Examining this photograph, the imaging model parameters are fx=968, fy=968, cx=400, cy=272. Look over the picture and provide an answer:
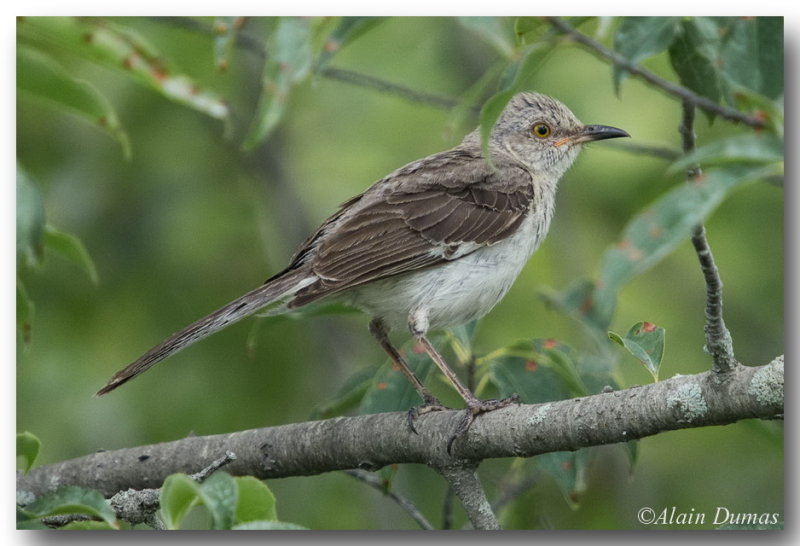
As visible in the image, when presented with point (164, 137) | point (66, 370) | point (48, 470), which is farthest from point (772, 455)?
point (164, 137)

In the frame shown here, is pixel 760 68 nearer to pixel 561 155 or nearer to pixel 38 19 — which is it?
pixel 561 155

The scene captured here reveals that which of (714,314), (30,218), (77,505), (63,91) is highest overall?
(63,91)

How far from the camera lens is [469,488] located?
293cm

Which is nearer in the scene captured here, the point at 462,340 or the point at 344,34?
the point at 344,34

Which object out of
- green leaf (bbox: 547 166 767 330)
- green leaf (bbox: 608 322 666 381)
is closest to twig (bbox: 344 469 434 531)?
green leaf (bbox: 608 322 666 381)

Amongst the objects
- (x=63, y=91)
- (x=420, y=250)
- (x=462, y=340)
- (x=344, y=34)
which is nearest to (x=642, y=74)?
(x=344, y=34)

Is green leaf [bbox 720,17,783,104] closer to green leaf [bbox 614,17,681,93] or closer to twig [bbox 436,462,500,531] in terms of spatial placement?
green leaf [bbox 614,17,681,93]

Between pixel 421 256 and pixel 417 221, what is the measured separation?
186mm

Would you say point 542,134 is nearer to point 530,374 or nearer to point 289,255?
point 530,374

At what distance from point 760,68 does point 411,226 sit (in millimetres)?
1252

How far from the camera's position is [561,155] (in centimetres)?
392

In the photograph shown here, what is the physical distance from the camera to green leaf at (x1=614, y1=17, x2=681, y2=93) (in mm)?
2787

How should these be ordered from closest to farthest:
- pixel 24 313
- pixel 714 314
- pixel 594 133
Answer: pixel 714 314 → pixel 24 313 → pixel 594 133

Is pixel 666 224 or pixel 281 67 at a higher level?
pixel 281 67
